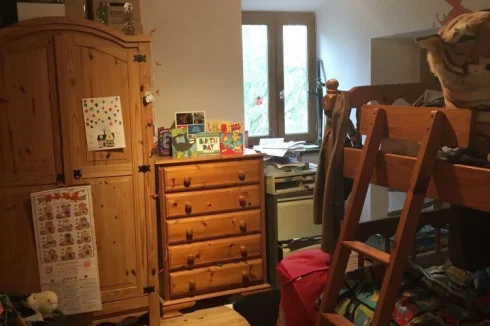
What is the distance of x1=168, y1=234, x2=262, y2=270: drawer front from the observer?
127 inches

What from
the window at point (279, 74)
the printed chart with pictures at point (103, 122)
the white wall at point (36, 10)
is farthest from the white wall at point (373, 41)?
the white wall at point (36, 10)

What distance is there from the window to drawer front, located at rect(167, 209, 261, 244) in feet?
3.75

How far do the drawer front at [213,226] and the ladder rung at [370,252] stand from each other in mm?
1373

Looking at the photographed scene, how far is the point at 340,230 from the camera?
2207 mm

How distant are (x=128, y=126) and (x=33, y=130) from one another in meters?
0.50

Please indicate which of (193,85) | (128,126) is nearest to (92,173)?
(128,126)

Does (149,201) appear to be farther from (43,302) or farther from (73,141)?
(43,302)

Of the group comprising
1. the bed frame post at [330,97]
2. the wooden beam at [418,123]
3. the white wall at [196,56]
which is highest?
the white wall at [196,56]

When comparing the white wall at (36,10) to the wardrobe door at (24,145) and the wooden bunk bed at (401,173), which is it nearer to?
the wardrobe door at (24,145)

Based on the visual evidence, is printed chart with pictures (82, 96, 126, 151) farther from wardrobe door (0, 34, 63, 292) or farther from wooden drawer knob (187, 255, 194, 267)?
wooden drawer knob (187, 255, 194, 267)

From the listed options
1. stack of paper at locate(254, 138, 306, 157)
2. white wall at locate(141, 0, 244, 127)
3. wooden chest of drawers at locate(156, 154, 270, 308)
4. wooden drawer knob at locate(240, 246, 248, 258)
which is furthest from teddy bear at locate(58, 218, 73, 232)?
stack of paper at locate(254, 138, 306, 157)

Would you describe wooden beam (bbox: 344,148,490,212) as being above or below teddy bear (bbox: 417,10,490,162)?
below

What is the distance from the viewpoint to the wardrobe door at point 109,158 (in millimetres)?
2836

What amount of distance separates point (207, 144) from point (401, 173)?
1.64 m
